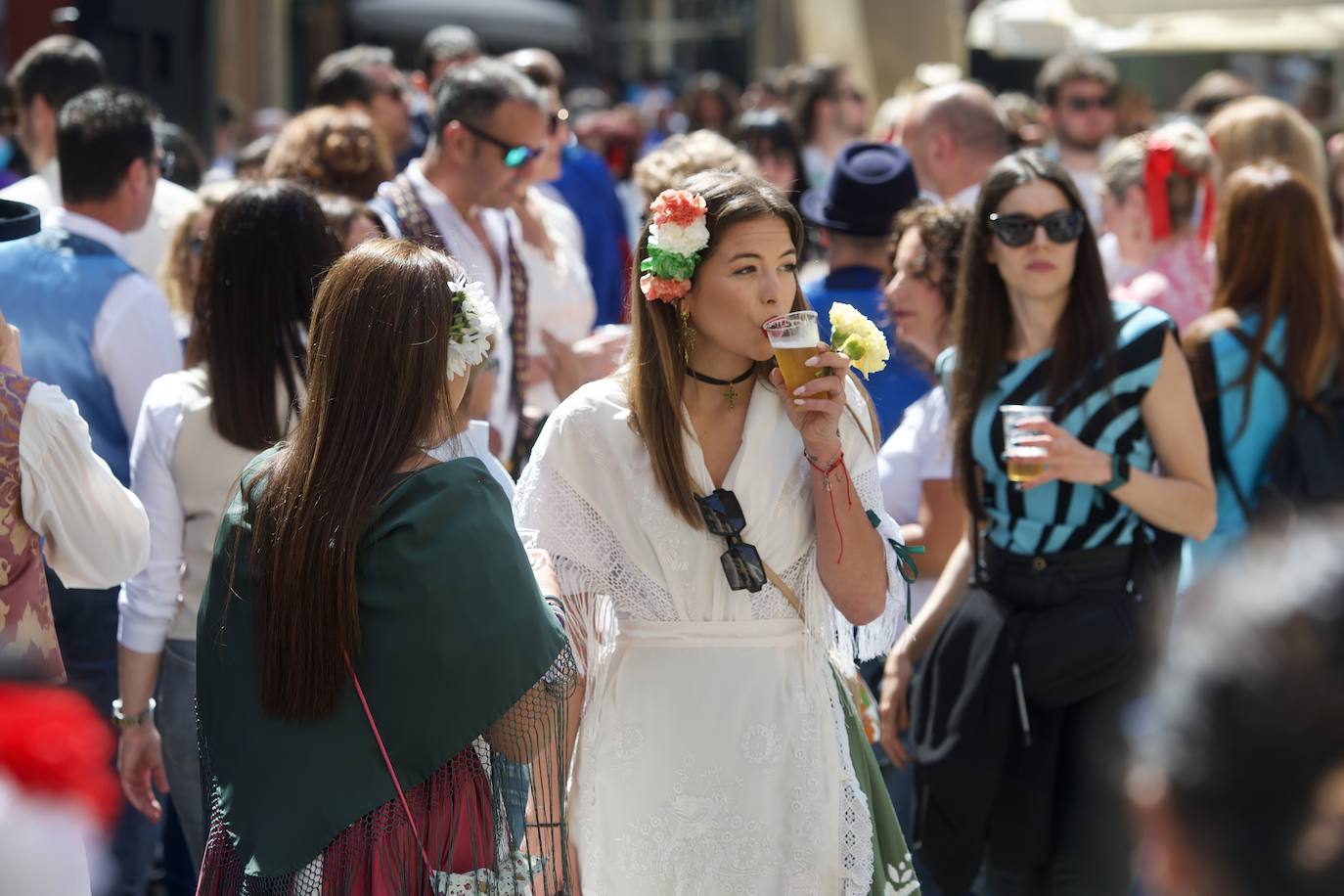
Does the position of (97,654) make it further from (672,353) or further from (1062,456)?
(1062,456)

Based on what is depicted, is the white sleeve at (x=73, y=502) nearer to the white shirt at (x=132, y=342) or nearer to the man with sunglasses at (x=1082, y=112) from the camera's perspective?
the white shirt at (x=132, y=342)

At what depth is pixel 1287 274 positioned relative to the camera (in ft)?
16.2

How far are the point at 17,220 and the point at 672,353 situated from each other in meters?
1.30

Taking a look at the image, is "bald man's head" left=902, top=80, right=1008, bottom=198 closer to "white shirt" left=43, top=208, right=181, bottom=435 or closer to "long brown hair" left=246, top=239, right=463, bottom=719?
"white shirt" left=43, top=208, right=181, bottom=435

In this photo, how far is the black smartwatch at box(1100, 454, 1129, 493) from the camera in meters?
3.86

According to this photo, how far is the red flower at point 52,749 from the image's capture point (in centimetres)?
120

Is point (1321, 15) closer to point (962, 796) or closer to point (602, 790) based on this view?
point (962, 796)

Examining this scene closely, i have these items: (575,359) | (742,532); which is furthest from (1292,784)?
(575,359)

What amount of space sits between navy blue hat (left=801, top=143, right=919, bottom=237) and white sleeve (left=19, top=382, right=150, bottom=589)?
2.53m

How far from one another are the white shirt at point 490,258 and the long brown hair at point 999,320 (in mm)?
1600

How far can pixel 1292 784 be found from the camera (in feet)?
3.88

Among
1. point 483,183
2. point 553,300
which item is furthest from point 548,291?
point 483,183

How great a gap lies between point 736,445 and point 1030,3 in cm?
946

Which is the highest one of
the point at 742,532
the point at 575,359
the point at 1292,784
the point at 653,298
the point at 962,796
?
the point at 1292,784
